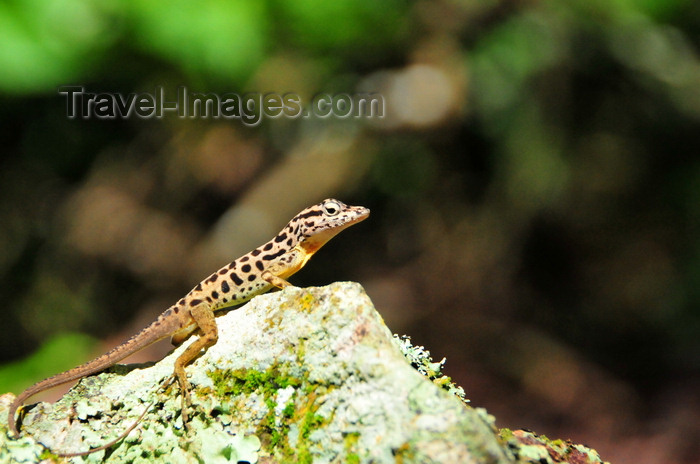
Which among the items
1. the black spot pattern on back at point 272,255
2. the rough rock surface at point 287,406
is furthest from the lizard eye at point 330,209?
the rough rock surface at point 287,406

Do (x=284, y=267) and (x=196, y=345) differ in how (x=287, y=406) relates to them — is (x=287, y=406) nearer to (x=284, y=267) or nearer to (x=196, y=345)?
(x=196, y=345)

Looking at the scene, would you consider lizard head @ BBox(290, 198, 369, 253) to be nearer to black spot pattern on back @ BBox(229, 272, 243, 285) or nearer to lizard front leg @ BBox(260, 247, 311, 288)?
lizard front leg @ BBox(260, 247, 311, 288)

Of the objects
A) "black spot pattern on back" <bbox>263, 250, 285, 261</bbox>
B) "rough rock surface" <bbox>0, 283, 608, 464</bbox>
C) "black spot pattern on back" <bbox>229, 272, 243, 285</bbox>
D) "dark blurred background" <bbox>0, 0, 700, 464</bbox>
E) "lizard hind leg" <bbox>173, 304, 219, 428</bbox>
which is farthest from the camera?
"dark blurred background" <bbox>0, 0, 700, 464</bbox>

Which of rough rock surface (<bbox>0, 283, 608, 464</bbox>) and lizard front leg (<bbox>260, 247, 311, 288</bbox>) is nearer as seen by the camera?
rough rock surface (<bbox>0, 283, 608, 464</bbox>)

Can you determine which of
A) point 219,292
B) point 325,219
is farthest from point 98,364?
point 325,219

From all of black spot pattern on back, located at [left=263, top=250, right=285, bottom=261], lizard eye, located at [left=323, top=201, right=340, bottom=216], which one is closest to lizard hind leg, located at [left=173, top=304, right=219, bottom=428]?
black spot pattern on back, located at [left=263, top=250, right=285, bottom=261]
